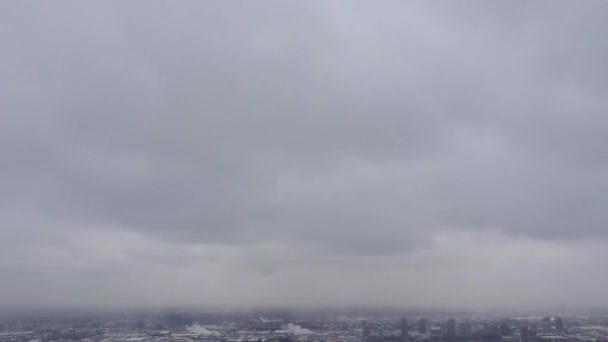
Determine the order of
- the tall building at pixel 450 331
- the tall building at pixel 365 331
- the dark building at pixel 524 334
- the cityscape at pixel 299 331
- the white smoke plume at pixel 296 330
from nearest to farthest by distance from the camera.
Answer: the cityscape at pixel 299 331 → the dark building at pixel 524 334 → the tall building at pixel 365 331 → the tall building at pixel 450 331 → the white smoke plume at pixel 296 330

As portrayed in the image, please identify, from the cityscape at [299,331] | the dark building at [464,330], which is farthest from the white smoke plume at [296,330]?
the dark building at [464,330]

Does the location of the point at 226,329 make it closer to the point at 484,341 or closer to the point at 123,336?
the point at 123,336

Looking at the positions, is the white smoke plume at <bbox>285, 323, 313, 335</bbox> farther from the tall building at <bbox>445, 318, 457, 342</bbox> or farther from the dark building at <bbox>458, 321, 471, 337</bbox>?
the dark building at <bbox>458, 321, 471, 337</bbox>

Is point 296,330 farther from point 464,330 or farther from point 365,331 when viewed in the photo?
point 464,330

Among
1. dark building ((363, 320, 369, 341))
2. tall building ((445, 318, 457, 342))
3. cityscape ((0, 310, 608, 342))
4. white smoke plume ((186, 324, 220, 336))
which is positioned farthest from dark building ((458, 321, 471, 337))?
white smoke plume ((186, 324, 220, 336))

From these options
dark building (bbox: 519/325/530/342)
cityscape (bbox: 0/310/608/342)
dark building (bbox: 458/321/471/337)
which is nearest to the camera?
cityscape (bbox: 0/310/608/342)

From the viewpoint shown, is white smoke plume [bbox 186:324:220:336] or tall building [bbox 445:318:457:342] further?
white smoke plume [bbox 186:324:220:336]

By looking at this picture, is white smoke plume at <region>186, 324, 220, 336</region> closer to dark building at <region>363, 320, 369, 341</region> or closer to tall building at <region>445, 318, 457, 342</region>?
dark building at <region>363, 320, 369, 341</region>

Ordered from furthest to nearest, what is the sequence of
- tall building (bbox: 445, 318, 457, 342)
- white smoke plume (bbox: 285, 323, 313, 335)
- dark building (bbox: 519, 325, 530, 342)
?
white smoke plume (bbox: 285, 323, 313, 335)
tall building (bbox: 445, 318, 457, 342)
dark building (bbox: 519, 325, 530, 342)

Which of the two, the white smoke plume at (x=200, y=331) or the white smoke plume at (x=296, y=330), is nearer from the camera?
the white smoke plume at (x=200, y=331)

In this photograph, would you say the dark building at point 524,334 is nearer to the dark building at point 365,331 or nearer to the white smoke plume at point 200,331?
the dark building at point 365,331

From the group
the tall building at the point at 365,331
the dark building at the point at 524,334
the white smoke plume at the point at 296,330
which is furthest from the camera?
the white smoke plume at the point at 296,330

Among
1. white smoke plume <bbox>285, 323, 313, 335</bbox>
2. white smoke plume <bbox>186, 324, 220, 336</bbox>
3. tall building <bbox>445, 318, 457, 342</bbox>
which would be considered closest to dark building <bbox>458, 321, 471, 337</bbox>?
tall building <bbox>445, 318, 457, 342</bbox>
